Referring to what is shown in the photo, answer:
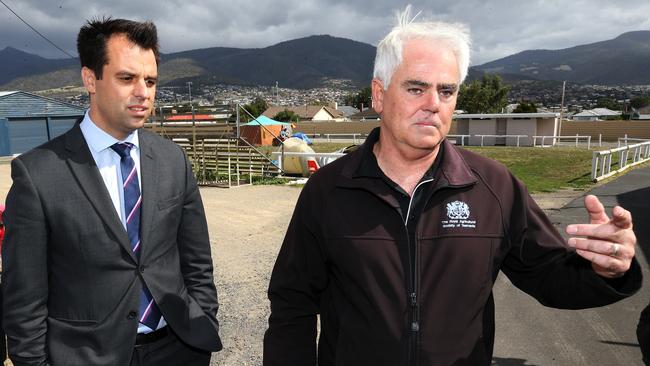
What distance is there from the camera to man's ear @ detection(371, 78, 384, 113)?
1.98 metres

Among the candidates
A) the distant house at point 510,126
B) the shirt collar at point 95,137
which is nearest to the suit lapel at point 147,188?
the shirt collar at point 95,137

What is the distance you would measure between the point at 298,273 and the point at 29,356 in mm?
1223

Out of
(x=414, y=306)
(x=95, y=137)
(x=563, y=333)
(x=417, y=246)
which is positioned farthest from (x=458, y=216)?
(x=563, y=333)

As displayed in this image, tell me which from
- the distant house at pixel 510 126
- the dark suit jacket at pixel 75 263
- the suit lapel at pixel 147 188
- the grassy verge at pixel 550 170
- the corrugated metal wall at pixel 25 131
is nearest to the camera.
Result: the dark suit jacket at pixel 75 263

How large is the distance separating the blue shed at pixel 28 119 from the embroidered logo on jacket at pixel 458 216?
110 feet

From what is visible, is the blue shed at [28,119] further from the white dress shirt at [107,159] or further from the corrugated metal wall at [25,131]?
the white dress shirt at [107,159]

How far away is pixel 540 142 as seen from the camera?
32.1 m

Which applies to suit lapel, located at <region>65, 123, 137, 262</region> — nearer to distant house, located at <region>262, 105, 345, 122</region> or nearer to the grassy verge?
the grassy verge

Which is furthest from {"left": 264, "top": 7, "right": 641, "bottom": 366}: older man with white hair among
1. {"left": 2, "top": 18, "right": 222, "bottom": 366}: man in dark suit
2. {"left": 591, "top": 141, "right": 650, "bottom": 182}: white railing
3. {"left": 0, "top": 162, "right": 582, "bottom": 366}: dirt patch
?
{"left": 591, "top": 141, "right": 650, "bottom": 182}: white railing

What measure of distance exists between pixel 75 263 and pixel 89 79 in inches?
35.9

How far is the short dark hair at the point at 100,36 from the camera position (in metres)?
2.15

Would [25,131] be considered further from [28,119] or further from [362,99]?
[362,99]

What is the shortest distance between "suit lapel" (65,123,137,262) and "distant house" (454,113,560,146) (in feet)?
106

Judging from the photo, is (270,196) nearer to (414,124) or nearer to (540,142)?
(414,124)
